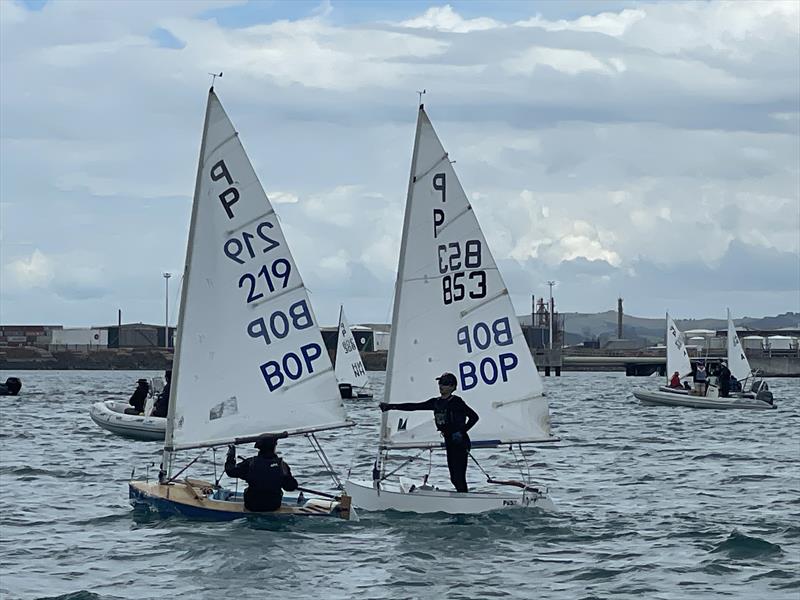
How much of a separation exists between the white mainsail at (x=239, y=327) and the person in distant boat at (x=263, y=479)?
1.27 meters

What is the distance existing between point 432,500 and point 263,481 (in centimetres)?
260

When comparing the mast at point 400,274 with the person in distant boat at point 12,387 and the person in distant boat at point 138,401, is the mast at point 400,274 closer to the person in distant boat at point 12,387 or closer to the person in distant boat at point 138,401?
the person in distant boat at point 138,401

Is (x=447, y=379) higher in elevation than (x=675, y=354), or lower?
lower

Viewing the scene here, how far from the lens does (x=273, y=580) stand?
16.7 meters

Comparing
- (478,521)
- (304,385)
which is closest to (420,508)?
(478,521)

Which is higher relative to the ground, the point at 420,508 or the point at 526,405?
the point at 526,405

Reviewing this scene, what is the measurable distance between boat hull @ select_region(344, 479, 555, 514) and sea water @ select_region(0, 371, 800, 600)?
0.53 ft

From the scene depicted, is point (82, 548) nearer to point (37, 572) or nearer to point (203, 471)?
point (37, 572)

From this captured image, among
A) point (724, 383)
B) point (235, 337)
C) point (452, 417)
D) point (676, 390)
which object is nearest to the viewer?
point (452, 417)

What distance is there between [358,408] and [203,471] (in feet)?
99.9

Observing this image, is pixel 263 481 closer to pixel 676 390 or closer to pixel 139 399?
pixel 139 399

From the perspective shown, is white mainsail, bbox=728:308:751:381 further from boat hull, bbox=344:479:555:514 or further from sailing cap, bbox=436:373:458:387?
sailing cap, bbox=436:373:458:387

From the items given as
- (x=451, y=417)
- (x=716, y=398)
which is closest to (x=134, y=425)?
(x=451, y=417)

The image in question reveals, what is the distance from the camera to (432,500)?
66.0 feet
